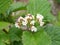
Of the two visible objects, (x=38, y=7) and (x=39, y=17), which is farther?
(x=38, y=7)

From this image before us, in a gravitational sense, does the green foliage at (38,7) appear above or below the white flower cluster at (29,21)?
above

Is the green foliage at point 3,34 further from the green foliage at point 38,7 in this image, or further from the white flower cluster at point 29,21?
the green foliage at point 38,7

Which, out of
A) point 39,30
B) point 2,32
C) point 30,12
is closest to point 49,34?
point 39,30

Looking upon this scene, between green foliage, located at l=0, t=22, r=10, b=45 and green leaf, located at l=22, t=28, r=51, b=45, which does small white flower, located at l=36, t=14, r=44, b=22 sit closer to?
green leaf, located at l=22, t=28, r=51, b=45

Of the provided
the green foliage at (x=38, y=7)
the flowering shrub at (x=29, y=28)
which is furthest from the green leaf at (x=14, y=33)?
the green foliage at (x=38, y=7)

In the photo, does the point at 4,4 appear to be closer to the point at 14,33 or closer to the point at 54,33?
the point at 14,33

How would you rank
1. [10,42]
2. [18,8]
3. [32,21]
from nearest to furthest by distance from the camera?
[32,21] → [10,42] → [18,8]

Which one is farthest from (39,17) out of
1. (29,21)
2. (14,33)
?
(14,33)

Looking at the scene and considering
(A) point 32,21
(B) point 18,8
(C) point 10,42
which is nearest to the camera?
(A) point 32,21

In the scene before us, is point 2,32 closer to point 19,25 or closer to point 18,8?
point 19,25
